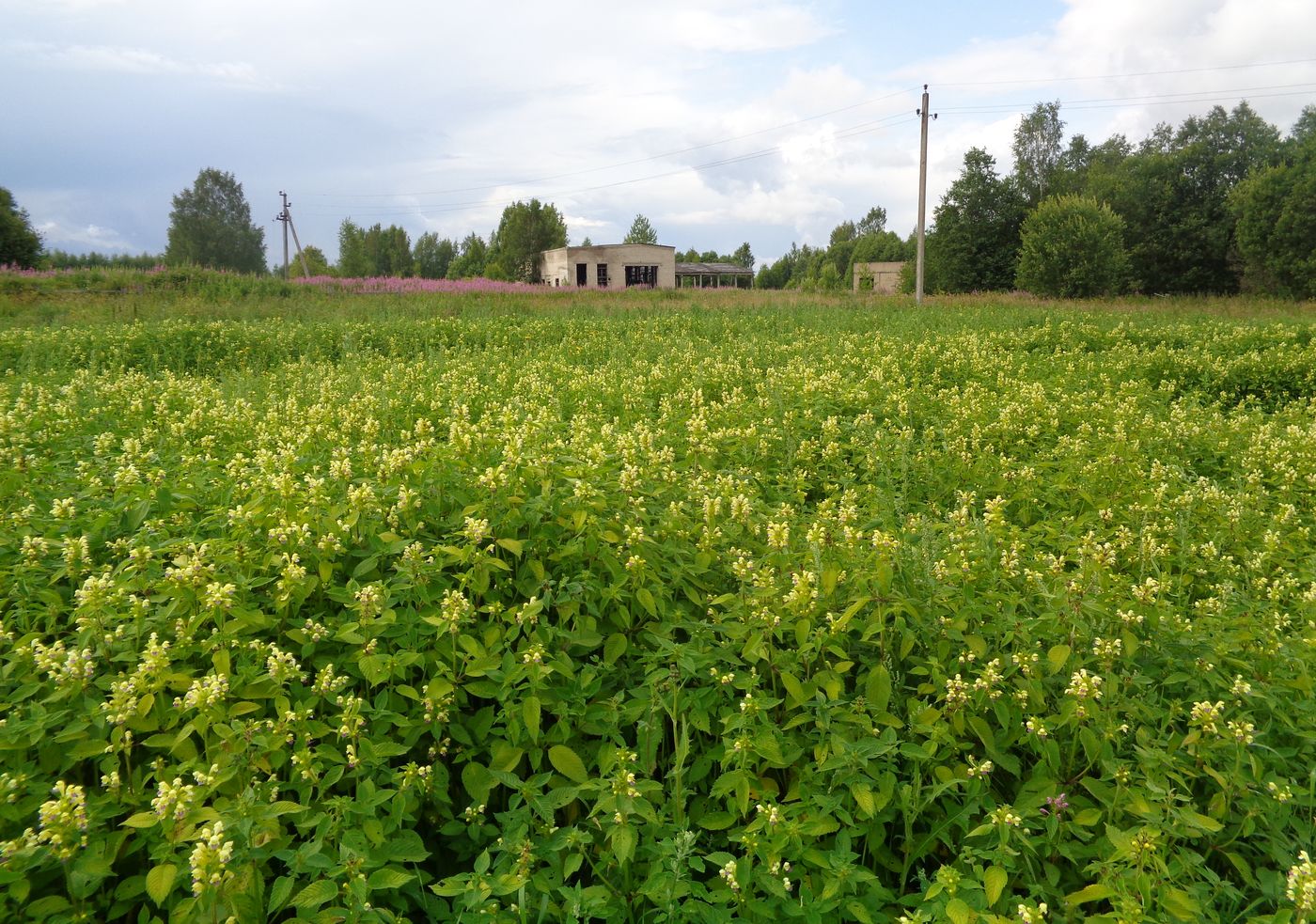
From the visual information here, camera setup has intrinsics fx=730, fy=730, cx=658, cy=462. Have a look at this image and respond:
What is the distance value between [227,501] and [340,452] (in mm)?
584

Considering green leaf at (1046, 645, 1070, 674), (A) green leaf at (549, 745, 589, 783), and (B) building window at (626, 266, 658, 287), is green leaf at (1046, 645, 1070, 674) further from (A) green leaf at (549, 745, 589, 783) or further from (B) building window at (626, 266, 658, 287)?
(B) building window at (626, 266, 658, 287)

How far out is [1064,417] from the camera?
25.4ft

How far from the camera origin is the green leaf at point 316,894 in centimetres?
192

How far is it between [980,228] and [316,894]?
160 ft

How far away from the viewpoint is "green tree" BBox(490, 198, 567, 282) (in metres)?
59.4

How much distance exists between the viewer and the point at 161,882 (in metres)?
1.90

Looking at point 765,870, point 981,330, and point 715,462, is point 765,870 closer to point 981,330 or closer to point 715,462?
point 715,462

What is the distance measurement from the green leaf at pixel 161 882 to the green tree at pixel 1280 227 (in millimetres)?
45480

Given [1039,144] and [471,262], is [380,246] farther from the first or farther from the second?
[1039,144]

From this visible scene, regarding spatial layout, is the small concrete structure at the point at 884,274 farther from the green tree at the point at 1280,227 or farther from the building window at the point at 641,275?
the green tree at the point at 1280,227

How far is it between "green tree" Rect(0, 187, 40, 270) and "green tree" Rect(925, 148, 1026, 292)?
5061cm

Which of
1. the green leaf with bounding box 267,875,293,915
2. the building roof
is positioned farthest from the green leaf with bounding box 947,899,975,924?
the building roof

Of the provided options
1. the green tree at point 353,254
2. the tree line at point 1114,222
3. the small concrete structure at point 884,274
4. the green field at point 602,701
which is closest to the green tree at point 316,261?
the green tree at point 353,254

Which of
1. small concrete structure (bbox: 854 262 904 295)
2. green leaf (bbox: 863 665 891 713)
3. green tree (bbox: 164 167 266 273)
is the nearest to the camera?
green leaf (bbox: 863 665 891 713)
